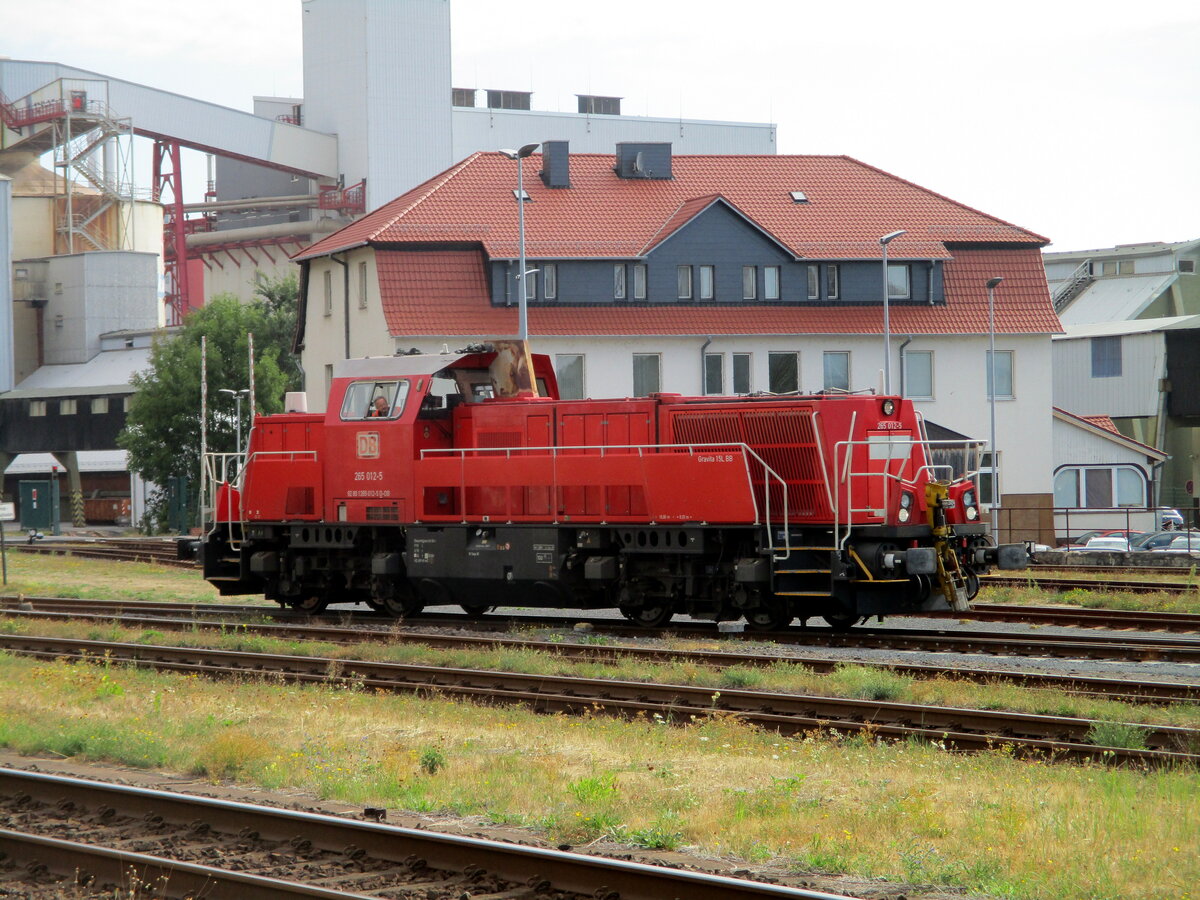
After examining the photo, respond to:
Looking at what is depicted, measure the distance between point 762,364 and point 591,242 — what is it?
6.93 metres

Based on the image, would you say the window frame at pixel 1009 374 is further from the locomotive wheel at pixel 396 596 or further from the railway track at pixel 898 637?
the locomotive wheel at pixel 396 596

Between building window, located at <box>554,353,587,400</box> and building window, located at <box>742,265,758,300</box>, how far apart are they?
6.01 m

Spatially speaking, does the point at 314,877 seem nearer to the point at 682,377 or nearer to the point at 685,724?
the point at 685,724

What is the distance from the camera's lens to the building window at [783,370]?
44969 millimetres

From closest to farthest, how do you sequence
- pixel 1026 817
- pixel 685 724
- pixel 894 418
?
pixel 1026 817 < pixel 685 724 < pixel 894 418

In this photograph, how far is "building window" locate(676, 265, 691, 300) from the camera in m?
44.5

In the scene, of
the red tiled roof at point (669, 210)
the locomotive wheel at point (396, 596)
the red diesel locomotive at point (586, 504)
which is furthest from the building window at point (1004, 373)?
the locomotive wheel at point (396, 596)

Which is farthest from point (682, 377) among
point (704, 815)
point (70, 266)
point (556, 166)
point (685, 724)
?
point (70, 266)

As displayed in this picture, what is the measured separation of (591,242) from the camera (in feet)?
143

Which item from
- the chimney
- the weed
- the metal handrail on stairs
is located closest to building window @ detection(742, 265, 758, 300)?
the chimney

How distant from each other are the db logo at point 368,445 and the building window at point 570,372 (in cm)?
2339

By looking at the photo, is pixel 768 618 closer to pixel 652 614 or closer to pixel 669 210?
pixel 652 614

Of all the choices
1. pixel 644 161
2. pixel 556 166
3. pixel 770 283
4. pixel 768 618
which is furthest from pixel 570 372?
pixel 768 618

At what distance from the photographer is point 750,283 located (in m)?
44.9
